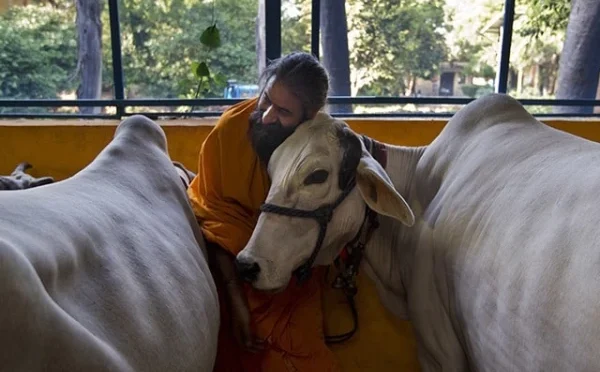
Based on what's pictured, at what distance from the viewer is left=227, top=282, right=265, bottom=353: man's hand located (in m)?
2.06

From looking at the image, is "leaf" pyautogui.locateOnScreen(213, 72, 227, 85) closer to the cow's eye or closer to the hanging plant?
the hanging plant

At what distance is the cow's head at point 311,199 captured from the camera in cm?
190

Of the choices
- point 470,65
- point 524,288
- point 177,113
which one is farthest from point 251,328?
point 470,65

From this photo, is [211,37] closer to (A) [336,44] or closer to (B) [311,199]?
(A) [336,44]

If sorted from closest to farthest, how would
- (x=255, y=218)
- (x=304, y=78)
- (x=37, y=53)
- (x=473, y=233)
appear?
(x=473, y=233)
(x=304, y=78)
(x=255, y=218)
(x=37, y=53)

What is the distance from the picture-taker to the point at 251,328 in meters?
2.09

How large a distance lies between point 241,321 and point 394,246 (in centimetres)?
62

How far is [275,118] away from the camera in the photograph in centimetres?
212

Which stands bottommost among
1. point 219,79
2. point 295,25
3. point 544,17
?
point 219,79

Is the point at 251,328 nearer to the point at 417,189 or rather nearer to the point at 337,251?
the point at 337,251

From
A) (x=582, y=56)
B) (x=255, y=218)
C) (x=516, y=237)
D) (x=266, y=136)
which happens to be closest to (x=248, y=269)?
(x=255, y=218)

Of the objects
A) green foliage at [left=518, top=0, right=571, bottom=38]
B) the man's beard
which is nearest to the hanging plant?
the man's beard

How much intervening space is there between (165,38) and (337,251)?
1903 millimetres

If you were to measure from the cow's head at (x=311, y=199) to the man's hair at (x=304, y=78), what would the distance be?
0.26 feet
